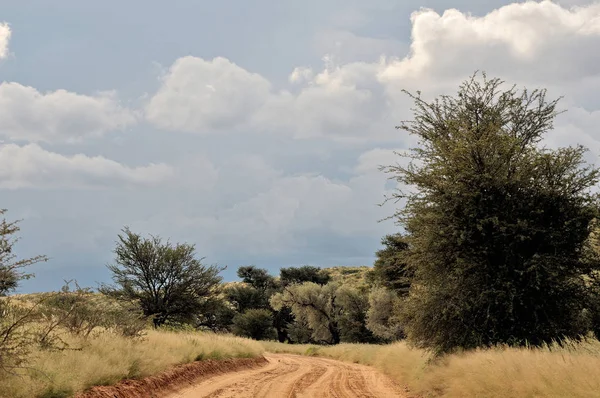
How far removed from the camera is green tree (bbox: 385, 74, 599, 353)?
47.8ft

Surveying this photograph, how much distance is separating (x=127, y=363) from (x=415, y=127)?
13.1 meters

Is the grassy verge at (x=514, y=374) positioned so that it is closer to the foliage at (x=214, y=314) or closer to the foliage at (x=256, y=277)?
→ the foliage at (x=214, y=314)

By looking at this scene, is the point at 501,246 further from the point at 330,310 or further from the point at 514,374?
the point at 330,310

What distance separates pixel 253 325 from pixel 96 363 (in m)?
46.2

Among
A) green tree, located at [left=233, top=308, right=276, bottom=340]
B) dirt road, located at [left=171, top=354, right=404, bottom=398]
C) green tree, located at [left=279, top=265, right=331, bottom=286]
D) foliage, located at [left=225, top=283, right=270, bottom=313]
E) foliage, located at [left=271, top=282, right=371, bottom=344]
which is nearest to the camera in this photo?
dirt road, located at [left=171, top=354, right=404, bottom=398]

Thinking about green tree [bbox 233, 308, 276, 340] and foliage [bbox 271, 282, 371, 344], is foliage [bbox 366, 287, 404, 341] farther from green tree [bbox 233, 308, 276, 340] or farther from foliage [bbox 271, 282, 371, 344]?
green tree [bbox 233, 308, 276, 340]

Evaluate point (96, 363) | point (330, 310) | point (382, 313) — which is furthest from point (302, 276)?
point (96, 363)

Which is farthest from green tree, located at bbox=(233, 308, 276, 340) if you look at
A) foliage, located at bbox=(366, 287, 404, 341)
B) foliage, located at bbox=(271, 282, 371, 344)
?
foliage, located at bbox=(366, 287, 404, 341)

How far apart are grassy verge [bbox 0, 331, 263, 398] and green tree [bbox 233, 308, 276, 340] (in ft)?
119

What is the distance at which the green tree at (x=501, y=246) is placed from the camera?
14570 mm

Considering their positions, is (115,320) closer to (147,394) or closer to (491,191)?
(147,394)

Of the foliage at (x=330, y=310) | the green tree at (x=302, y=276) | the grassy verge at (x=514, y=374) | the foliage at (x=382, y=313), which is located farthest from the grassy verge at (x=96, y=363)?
the green tree at (x=302, y=276)

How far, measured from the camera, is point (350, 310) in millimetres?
52719

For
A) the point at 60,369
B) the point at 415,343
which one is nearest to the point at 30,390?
the point at 60,369
